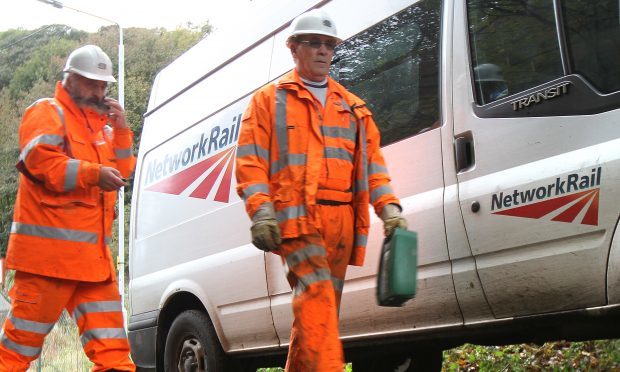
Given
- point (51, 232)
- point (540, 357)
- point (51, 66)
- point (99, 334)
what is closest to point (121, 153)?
point (51, 232)

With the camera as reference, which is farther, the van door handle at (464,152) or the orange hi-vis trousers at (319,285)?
the van door handle at (464,152)

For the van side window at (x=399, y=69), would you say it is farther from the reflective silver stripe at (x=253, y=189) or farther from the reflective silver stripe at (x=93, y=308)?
the reflective silver stripe at (x=93, y=308)

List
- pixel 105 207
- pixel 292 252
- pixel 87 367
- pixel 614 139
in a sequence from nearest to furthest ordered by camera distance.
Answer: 1. pixel 614 139
2. pixel 292 252
3. pixel 105 207
4. pixel 87 367

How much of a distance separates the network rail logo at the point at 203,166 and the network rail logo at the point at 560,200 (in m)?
2.20

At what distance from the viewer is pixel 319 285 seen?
324 centimetres

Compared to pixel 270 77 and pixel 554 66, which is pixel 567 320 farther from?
pixel 270 77

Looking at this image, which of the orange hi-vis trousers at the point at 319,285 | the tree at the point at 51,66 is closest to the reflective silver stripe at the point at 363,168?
the orange hi-vis trousers at the point at 319,285

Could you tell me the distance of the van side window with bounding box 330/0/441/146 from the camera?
12.0ft

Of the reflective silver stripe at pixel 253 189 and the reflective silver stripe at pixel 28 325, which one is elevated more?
the reflective silver stripe at pixel 253 189

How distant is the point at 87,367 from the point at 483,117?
23.4 ft

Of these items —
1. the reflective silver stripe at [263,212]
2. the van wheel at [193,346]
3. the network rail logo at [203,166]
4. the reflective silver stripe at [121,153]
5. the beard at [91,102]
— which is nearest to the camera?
the reflective silver stripe at [263,212]

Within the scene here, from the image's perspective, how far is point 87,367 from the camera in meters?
9.19

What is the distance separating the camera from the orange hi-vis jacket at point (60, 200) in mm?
3646

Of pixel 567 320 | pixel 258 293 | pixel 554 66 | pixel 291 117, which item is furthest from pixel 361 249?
pixel 258 293
